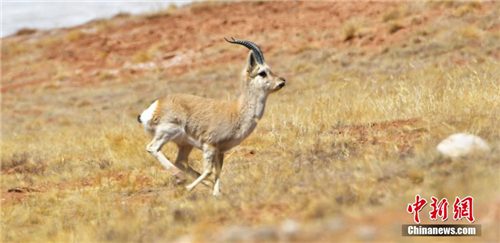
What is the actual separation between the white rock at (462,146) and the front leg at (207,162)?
8.61 feet

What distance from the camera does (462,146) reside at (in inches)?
247

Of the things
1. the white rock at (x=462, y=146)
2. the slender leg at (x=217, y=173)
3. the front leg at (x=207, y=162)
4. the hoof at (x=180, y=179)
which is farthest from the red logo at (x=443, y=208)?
the hoof at (x=180, y=179)

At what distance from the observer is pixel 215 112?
26.2ft

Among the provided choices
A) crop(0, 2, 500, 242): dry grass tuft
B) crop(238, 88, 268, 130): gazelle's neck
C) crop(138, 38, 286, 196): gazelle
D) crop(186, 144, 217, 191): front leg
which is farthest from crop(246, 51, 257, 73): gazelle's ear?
crop(0, 2, 500, 242): dry grass tuft

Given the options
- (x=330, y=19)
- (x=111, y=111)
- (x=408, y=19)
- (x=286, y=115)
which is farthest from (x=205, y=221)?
(x=330, y=19)

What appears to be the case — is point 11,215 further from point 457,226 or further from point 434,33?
point 434,33

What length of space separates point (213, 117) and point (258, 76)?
761mm

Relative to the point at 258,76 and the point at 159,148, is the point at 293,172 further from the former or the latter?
the point at 159,148

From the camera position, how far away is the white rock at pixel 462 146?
20.2ft

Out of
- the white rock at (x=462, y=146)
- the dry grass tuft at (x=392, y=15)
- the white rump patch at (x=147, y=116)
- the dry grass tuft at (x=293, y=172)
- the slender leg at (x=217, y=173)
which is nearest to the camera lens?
the dry grass tuft at (x=293, y=172)

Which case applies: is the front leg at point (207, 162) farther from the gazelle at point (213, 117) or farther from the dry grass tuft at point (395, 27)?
the dry grass tuft at point (395, 27)

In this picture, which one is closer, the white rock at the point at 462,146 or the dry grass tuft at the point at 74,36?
the white rock at the point at 462,146

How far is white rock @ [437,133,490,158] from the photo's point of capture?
6.17 metres

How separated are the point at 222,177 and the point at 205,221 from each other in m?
2.75
